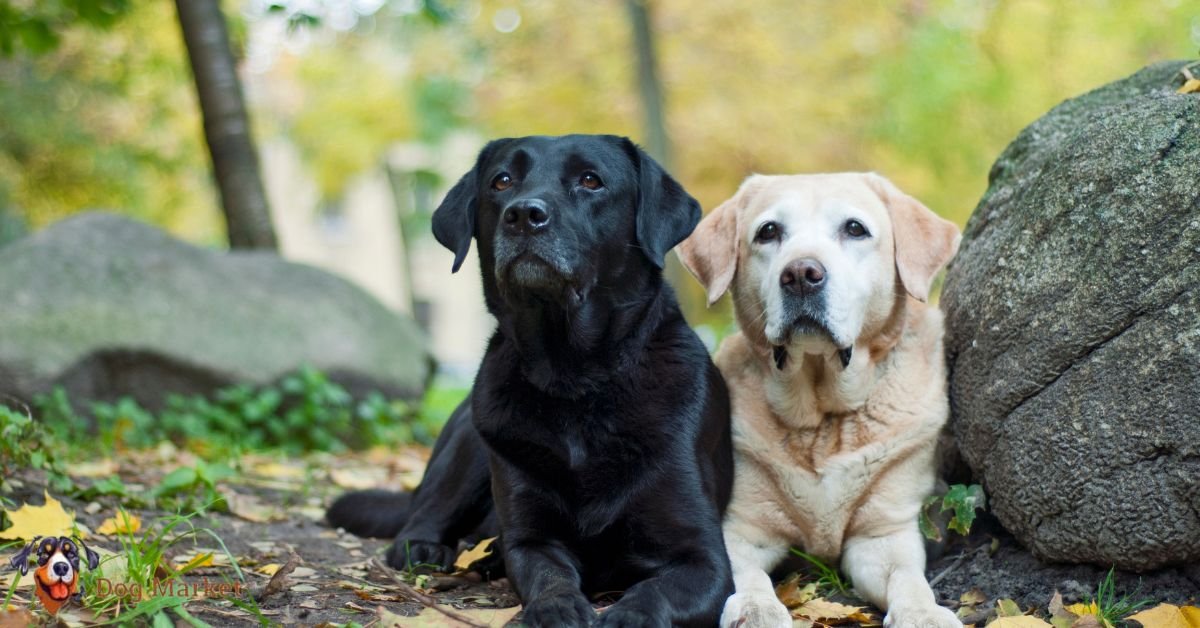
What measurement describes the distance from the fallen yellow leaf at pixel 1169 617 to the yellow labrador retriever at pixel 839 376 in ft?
2.15

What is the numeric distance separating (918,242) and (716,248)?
705 mm

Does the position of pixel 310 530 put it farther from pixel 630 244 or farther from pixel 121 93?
pixel 121 93

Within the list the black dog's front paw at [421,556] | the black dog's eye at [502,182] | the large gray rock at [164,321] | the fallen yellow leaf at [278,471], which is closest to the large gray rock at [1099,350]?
the black dog's eye at [502,182]

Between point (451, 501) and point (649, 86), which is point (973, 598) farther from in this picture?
point (649, 86)

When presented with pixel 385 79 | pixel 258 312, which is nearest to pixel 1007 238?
pixel 258 312

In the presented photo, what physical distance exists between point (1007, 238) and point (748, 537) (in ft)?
4.46

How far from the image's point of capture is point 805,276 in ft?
10.7

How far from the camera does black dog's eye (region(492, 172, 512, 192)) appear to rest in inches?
140

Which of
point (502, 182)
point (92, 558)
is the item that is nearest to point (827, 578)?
point (502, 182)

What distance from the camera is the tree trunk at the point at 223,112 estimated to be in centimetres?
778

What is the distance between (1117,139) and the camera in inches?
127

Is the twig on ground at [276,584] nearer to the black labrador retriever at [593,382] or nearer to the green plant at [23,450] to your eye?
the black labrador retriever at [593,382]

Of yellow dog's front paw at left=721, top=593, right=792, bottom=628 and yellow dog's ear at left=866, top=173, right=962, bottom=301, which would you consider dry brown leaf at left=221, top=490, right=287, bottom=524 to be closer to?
yellow dog's front paw at left=721, top=593, right=792, bottom=628

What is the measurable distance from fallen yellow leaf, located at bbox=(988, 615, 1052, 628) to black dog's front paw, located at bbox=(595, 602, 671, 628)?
0.93 metres
